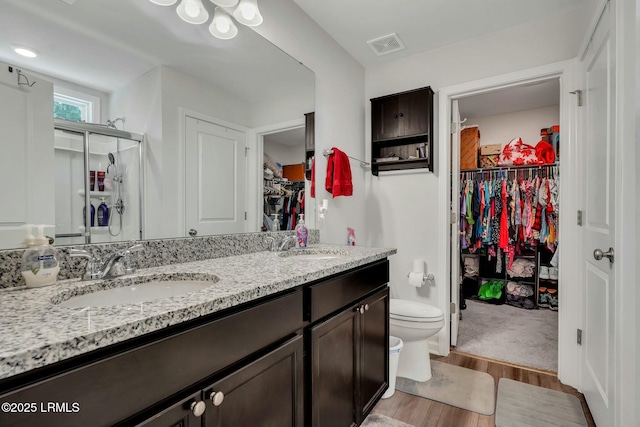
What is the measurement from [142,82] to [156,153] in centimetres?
28

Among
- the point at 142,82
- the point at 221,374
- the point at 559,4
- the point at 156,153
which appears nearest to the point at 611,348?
the point at 221,374

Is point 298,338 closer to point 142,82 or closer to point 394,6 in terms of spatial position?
point 142,82

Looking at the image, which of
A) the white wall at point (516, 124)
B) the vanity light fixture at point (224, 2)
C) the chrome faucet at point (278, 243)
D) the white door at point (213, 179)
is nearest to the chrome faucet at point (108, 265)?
the white door at point (213, 179)

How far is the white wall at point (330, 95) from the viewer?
1.93 m

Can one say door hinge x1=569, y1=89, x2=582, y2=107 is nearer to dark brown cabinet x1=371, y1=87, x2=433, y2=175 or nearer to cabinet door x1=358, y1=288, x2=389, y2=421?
dark brown cabinet x1=371, y1=87, x2=433, y2=175

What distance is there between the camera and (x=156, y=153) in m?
1.26

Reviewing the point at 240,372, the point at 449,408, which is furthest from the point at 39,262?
the point at 449,408

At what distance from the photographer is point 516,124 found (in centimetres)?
400

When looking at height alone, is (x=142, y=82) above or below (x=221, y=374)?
above

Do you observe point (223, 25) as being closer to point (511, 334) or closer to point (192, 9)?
point (192, 9)

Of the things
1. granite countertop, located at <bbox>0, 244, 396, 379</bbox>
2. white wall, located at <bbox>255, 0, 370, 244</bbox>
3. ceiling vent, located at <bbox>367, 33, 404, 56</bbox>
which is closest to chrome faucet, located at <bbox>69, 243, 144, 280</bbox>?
granite countertop, located at <bbox>0, 244, 396, 379</bbox>

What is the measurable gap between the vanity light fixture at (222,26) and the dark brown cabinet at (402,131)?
1.39 metres

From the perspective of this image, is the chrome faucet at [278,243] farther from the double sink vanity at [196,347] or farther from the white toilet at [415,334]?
the white toilet at [415,334]

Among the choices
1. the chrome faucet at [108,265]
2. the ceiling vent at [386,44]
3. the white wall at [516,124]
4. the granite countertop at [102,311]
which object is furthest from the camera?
the white wall at [516,124]
